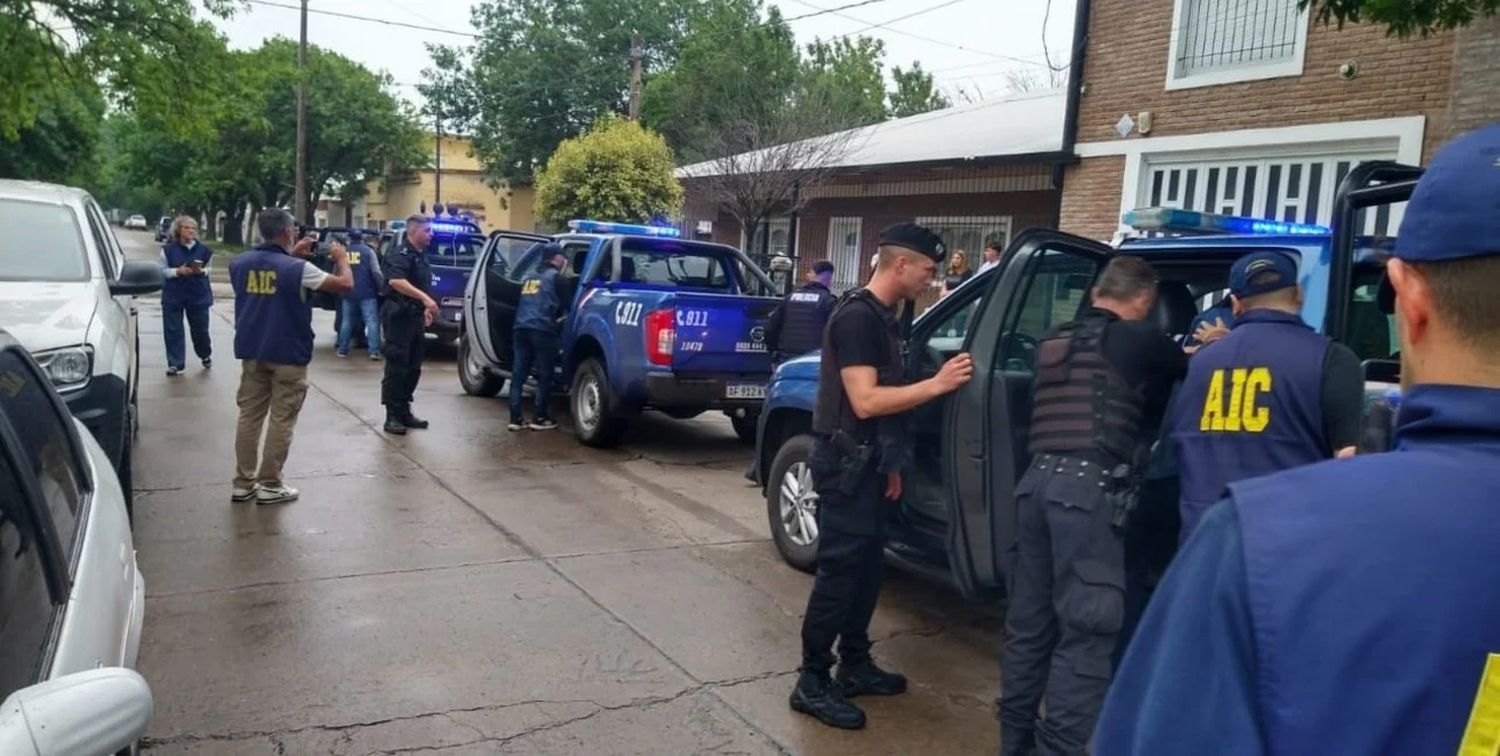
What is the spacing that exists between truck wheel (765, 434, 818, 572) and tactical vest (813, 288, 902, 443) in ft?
5.09

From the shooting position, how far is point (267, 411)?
6797 mm

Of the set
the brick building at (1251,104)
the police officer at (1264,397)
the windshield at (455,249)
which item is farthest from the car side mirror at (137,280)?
the windshield at (455,249)

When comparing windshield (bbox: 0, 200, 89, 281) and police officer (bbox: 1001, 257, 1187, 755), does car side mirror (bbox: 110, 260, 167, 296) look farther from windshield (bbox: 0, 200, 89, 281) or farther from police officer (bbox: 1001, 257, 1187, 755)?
police officer (bbox: 1001, 257, 1187, 755)

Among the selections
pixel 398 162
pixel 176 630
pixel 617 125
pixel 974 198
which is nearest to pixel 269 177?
pixel 398 162

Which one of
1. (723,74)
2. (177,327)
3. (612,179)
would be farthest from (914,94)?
(177,327)

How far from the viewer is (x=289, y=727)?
3881 mm

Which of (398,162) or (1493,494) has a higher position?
(398,162)

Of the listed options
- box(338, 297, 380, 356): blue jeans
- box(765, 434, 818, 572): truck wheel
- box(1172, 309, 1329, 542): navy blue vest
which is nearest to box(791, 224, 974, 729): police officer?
box(1172, 309, 1329, 542): navy blue vest

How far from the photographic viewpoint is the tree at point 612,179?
20.5 meters

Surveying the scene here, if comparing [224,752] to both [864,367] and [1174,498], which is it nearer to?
[864,367]

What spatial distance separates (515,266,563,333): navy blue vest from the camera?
9273mm

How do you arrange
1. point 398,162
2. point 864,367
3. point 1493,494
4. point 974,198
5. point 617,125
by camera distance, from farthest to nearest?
1. point 398,162
2. point 617,125
3. point 974,198
4. point 864,367
5. point 1493,494

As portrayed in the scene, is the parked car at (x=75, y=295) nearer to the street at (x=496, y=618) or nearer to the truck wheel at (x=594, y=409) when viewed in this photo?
the street at (x=496, y=618)

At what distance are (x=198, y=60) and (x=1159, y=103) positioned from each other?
13597 millimetres
